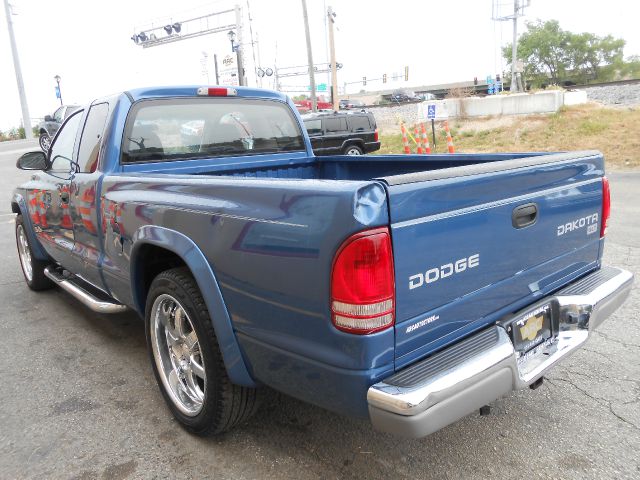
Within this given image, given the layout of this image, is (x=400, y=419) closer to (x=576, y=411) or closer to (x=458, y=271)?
(x=458, y=271)

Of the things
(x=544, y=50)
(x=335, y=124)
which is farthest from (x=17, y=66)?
(x=544, y=50)

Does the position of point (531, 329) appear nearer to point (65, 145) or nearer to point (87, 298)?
point (87, 298)

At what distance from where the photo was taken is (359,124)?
667 inches

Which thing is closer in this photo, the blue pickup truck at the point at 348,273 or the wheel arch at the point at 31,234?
the blue pickup truck at the point at 348,273

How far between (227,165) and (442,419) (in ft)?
8.56

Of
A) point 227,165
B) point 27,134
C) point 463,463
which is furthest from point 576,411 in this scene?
point 27,134

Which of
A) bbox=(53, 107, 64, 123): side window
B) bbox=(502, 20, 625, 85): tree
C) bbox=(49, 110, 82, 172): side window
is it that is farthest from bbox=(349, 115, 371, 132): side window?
bbox=(502, 20, 625, 85): tree

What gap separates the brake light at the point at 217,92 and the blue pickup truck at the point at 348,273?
258 mm

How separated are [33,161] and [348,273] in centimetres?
372

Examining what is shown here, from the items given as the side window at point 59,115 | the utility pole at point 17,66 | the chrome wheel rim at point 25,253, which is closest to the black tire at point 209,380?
the chrome wheel rim at point 25,253

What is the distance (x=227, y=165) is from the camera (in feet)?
12.8

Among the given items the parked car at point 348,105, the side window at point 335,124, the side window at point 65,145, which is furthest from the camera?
the parked car at point 348,105

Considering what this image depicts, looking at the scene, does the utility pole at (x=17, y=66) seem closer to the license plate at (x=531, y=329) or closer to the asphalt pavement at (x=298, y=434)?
the asphalt pavement at (x=298, y=434)

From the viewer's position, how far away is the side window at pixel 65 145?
428cm
